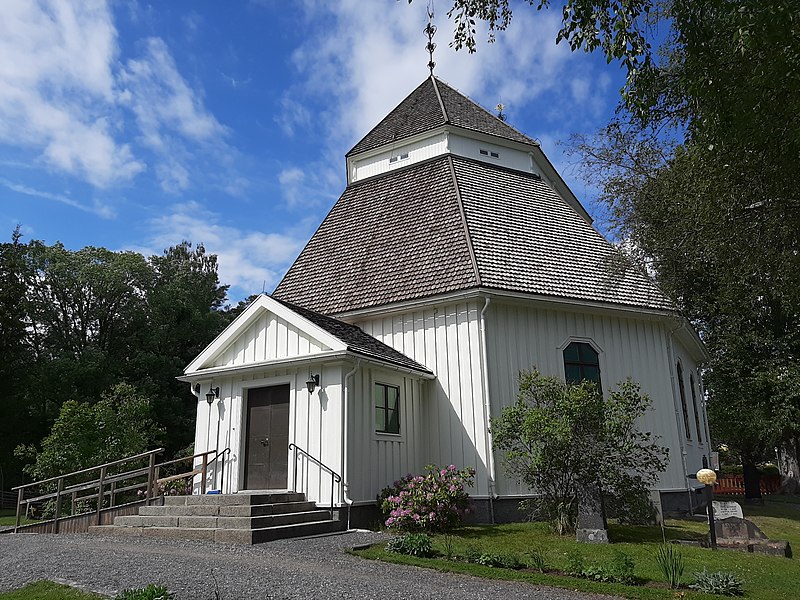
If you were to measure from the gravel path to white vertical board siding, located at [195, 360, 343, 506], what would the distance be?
2000mm

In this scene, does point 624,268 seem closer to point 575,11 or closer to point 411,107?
point 575,11

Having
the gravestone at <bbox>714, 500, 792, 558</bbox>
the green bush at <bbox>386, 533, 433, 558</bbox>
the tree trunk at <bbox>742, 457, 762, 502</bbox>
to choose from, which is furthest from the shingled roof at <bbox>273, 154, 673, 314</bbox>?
the tree trunk at <bbox>742, 457, 762, 502</bbox>

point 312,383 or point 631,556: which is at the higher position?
point 312,383

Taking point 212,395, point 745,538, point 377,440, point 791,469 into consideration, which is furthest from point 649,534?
point 791,469

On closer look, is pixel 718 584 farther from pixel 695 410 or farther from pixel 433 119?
pixel 433 119

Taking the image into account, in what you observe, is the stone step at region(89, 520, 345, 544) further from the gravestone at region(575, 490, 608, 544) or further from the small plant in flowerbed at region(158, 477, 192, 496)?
the gravestone at region(575, 490, 608, 544)

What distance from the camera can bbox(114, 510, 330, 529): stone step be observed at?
9.92 meters

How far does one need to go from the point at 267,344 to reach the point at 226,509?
11.7ft

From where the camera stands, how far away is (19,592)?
6418 mm

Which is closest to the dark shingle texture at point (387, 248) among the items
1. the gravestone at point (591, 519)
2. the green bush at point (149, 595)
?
the gravestone at point (591, 519)

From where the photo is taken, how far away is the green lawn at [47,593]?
6.05 metres

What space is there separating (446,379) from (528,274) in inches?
117

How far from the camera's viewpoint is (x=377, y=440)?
1223 cm

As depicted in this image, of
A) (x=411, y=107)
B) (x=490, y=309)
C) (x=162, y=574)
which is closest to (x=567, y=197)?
(x=411, y=107)
